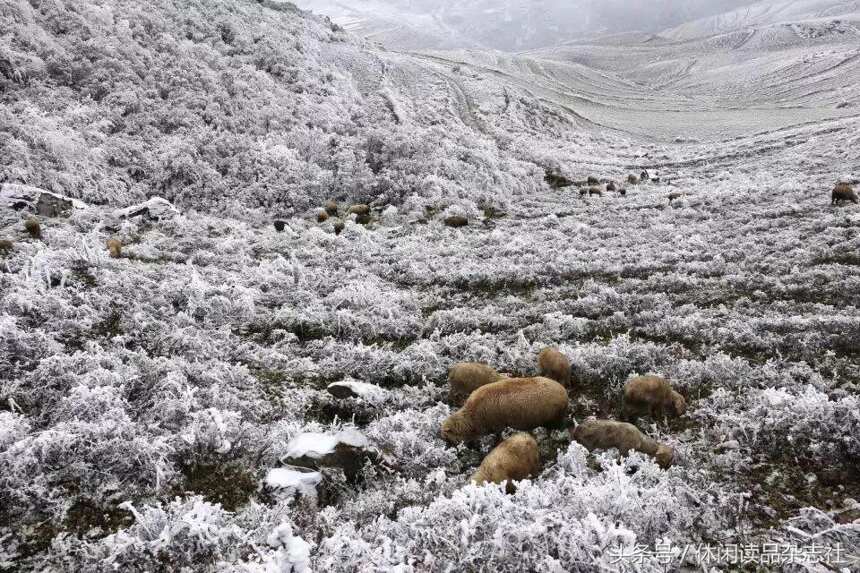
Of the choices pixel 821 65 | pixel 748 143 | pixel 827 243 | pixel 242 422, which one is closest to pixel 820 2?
pixel 821 65

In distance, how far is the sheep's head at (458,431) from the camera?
19.2 feet

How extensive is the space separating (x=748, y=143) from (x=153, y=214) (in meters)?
32.5

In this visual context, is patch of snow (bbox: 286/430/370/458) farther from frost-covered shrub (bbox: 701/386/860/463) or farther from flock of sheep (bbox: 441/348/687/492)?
frost-covered shrub (bbox: 701/386/860/463)

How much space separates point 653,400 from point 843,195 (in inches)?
509

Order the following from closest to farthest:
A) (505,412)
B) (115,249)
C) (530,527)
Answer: (530,527) < (505,412) < (115,249)

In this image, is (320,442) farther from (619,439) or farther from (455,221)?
(455,221)

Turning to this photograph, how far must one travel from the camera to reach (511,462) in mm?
5137

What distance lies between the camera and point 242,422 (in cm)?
616

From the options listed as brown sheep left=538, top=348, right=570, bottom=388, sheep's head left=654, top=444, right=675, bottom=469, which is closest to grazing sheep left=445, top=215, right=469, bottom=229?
brown sheep left=538, top=348, right=570, bottom=388

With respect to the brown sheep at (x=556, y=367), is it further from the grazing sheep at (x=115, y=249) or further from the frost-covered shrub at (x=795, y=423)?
the grazing sheep at (x=115, y=249)

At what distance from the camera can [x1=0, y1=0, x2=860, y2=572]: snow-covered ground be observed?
434 centimetres

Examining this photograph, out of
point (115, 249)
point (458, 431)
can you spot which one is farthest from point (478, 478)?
point (115, 249)

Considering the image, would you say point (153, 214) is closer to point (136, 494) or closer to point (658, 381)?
point (136, 494)

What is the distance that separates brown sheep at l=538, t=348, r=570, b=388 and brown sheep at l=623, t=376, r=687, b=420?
36.8 inches
